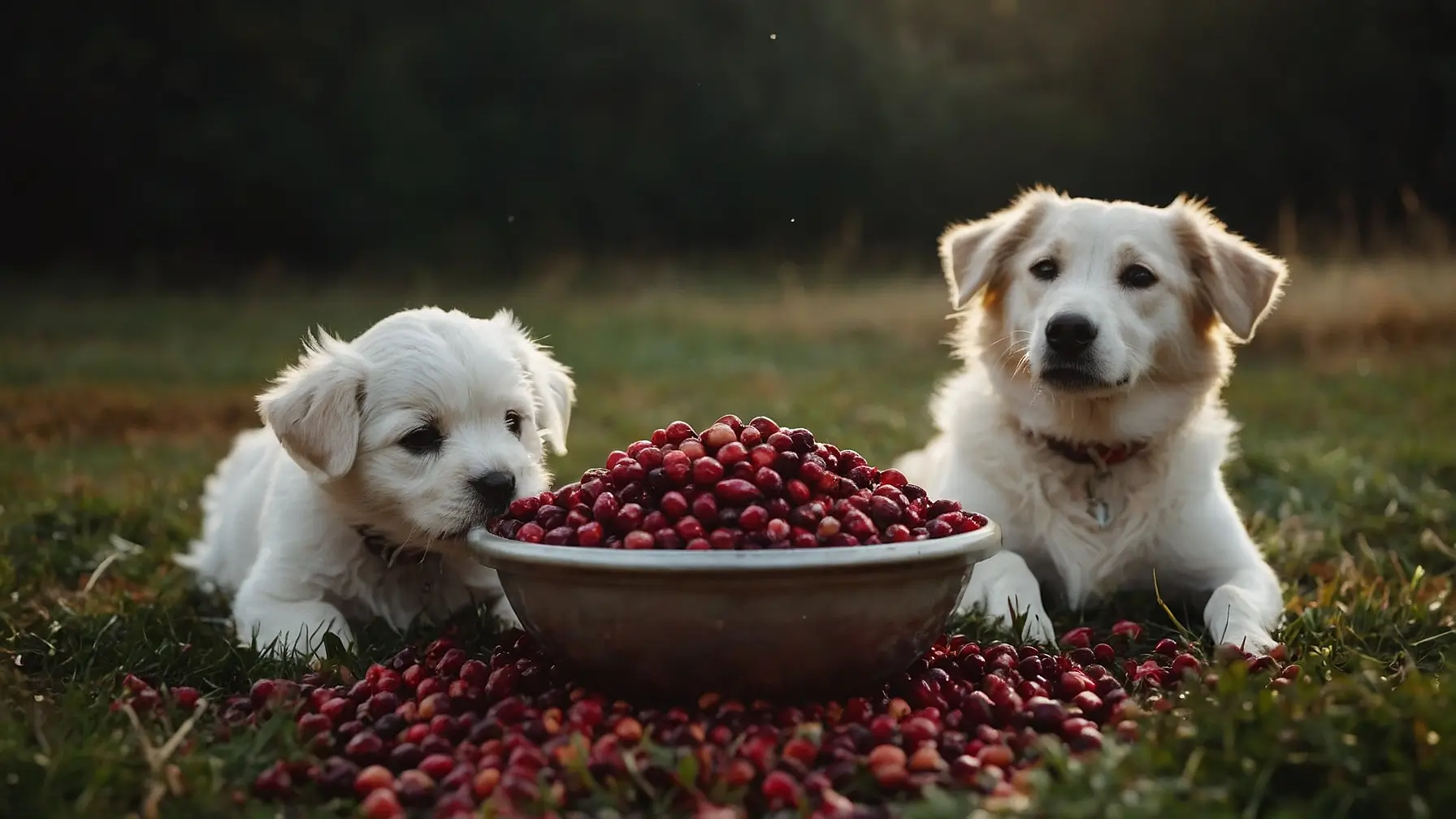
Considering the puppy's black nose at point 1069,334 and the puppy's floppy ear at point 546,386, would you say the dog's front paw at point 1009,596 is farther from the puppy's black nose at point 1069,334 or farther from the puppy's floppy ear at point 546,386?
the puppy's floppy ear at point 546,386

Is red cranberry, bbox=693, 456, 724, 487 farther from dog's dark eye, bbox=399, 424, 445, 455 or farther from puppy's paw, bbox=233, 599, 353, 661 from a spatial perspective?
puppy's paw, bbox=233, 599, 353, 661

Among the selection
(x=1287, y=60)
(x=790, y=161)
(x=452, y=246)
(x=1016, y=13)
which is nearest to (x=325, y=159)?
(x=452, y=246)

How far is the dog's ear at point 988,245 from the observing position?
4.47 meters

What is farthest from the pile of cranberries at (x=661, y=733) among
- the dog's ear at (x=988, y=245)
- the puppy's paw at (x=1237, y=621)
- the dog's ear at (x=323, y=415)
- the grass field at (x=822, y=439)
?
the dog's ear at (x=988, y=245)

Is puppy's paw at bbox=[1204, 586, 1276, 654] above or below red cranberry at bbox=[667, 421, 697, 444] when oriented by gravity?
below

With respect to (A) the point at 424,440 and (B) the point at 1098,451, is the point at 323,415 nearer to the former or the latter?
(A) the point at 424,440

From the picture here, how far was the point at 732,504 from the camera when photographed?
2.96 m

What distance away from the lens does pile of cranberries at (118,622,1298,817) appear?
2.48 m

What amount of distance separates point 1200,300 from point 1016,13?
61.9 feet

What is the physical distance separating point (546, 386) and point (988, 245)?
1631 mm

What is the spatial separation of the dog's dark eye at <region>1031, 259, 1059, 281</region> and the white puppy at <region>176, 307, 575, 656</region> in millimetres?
1630

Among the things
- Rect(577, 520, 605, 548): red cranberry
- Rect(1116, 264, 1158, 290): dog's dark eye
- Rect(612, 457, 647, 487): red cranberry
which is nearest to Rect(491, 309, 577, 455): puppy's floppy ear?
Rect(612, 457, 647, 487): red cranberry

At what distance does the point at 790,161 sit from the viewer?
2464cm

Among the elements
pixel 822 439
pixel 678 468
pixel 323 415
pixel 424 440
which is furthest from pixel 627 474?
pixel 822 439
